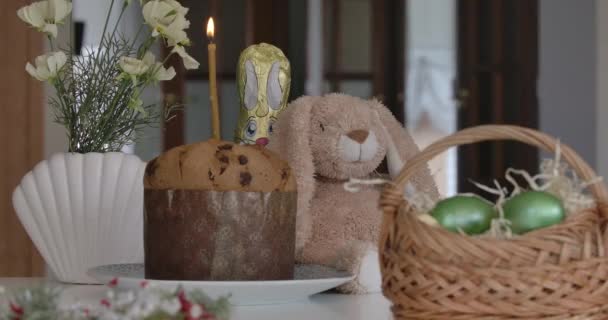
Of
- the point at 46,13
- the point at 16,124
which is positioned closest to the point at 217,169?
the point at 46,13

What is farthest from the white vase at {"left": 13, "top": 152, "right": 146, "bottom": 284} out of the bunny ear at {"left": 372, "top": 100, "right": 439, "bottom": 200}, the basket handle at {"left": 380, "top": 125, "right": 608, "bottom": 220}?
the basket handle at {"left": 380, "top": 125, "right": 608, "bottom": 220}

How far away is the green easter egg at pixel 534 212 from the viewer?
71cm

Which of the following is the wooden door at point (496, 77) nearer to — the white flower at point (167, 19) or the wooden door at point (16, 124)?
the wooden door at point (16, 124)

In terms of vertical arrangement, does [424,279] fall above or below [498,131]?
below

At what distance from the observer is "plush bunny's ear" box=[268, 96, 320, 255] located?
3.60 feet

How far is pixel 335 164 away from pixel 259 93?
14 centimetres

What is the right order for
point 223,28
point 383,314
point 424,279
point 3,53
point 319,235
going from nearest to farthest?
point 424,279 < point 383,314 < point 319,235 < point 3,53 < point 223,28

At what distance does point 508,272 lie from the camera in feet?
2.23

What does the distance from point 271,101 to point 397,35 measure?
4171 mm

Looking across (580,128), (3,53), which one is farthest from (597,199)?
(580,128)

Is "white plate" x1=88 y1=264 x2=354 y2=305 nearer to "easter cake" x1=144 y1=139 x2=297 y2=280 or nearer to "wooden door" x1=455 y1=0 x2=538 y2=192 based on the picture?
"easter cake" x1=144 y1=139 x2=297 y2=280

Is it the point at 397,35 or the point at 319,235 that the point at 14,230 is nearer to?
the point at 319,235

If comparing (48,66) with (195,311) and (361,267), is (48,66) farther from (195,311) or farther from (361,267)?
(195,311)

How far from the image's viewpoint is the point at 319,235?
112 centimetres
